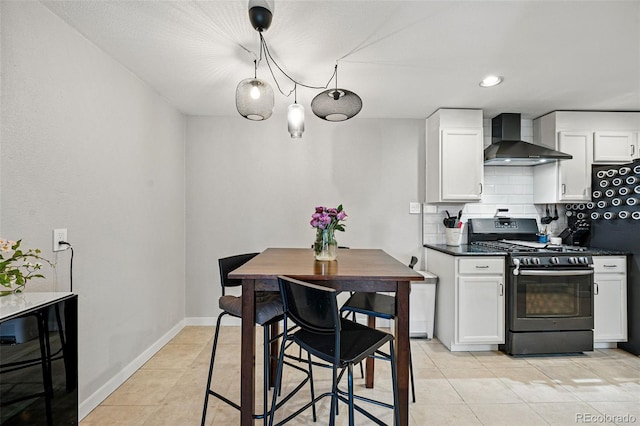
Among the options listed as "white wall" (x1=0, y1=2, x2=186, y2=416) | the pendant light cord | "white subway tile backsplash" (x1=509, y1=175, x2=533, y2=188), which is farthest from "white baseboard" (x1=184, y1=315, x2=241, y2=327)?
"white subway tile backsplash" (x1=509, y1=175, x2=533, y2=188)

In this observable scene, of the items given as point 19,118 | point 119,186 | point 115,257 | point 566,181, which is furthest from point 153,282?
point 566,181

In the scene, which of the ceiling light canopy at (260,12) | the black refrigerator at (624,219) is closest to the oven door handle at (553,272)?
the black refrigerator at (624,219)

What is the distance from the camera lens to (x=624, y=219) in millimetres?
2938

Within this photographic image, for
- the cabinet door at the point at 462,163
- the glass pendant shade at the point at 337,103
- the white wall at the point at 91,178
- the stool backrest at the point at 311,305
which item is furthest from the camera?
the cabinet door at the point at 462,163

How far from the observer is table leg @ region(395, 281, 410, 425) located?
5.37ft

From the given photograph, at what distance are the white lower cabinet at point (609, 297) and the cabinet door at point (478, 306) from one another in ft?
2.96

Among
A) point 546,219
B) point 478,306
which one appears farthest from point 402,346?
point 546,219

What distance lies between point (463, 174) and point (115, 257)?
3174mm

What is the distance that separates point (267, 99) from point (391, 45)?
94 centimetres

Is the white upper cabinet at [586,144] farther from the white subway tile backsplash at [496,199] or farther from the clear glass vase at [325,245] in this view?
the clear glass vase at [325,245]

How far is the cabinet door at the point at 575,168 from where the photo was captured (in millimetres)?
3311

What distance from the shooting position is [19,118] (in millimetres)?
1581

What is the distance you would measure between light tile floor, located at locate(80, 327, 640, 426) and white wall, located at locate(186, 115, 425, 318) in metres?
1.08

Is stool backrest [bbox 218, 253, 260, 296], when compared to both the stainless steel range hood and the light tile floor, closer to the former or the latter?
the light tile floor
